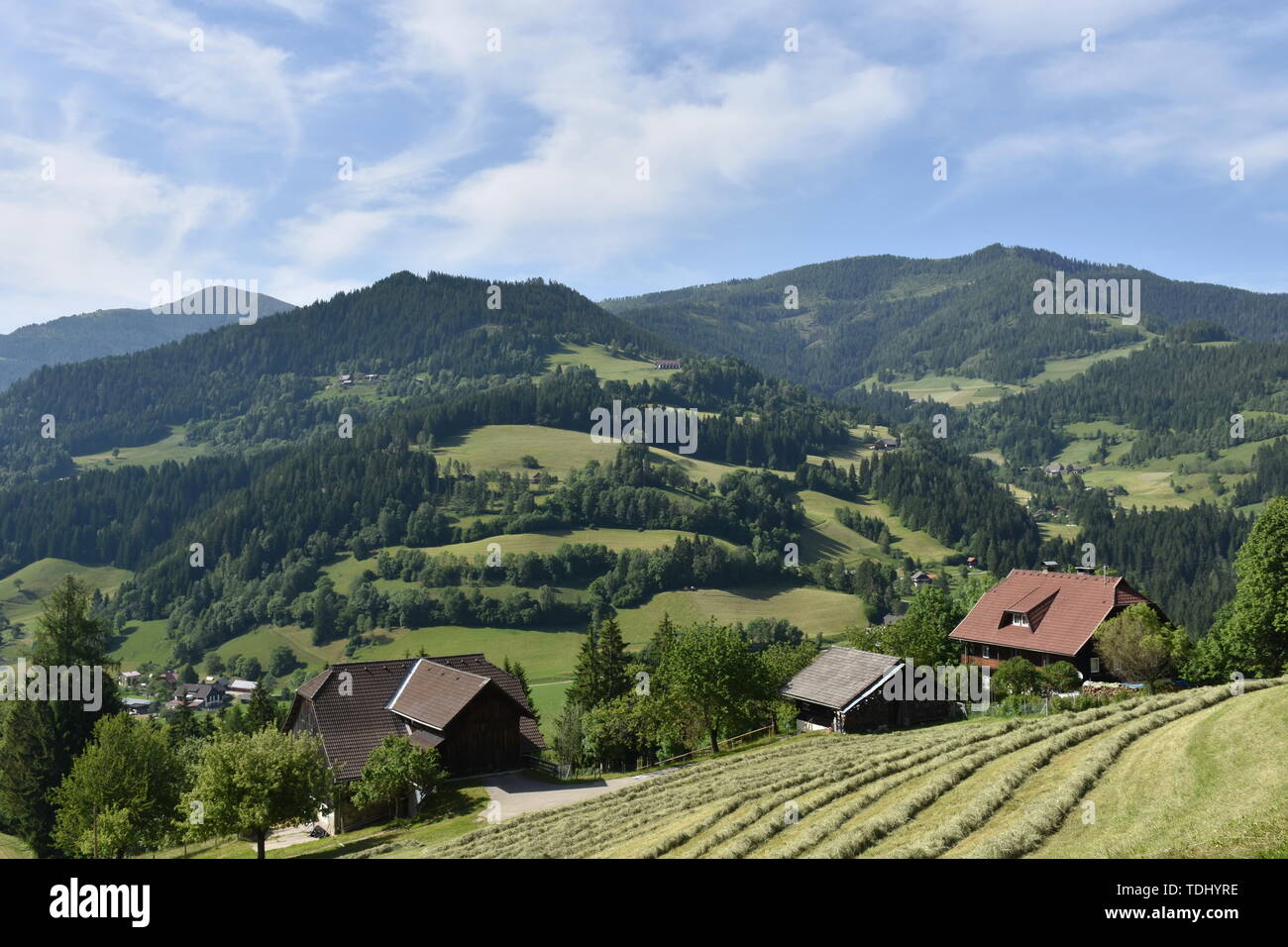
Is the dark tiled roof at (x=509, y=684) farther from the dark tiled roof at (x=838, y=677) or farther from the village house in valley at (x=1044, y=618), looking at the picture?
the village house in valley at (x=1044, y=618)

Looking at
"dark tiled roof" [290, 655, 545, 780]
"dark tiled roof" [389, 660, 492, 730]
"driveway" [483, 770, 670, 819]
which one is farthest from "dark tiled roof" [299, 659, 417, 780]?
"driveway" [483, 770, 670, 819]

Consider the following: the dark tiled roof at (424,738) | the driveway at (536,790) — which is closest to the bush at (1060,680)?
the driveway at (536,790)

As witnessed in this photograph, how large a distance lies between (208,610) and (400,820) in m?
163

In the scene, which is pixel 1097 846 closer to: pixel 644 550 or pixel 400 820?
pixel 400 820

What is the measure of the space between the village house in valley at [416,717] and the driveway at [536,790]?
2.48 metres

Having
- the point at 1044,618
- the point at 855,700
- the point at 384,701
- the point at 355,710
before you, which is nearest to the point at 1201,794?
the point at 855,700

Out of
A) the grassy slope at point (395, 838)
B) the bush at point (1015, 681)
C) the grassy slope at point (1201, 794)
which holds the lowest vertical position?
the grassy slope at point (395, 838)

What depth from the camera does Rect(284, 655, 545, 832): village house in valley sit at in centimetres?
5612

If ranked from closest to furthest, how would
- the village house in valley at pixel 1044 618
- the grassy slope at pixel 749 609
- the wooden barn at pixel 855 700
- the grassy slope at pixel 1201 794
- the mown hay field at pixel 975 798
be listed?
the grassy slope at pixel 1201 794, the mown hay field at pixel 975 798, the wooden barn at pixel 855 700, the village house in valley at pixel 1044 618, the grassy slope at pixel 749 609

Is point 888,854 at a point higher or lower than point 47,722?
higher

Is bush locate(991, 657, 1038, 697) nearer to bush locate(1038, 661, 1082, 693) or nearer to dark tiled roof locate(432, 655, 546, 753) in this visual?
bush locate(1038, 661, 1082, 693)

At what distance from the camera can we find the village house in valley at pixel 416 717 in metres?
56.1
